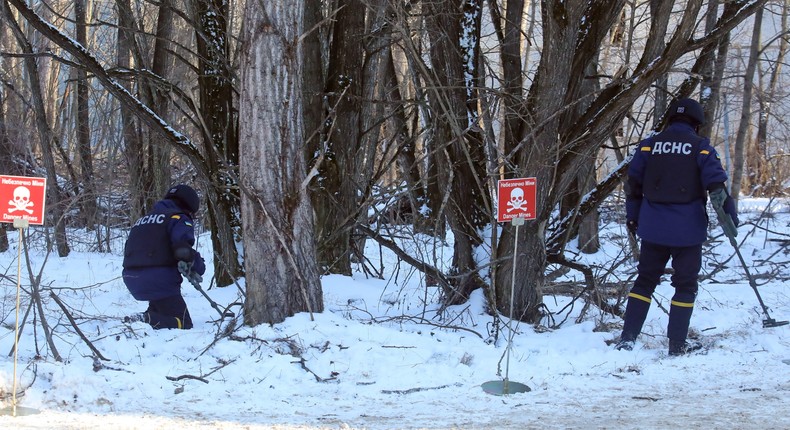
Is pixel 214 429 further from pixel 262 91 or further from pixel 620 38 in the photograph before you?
pixel 620 38

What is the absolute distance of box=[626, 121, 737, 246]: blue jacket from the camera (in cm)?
613

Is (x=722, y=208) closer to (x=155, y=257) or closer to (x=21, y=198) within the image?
(x=155, y=257)

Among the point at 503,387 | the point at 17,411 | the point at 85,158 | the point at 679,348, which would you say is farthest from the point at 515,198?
the point at 85,158

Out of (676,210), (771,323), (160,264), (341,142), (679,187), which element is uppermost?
(341,142)

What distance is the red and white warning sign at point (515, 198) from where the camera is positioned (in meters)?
5.97

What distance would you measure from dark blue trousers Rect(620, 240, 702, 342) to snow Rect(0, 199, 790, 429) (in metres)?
0.23

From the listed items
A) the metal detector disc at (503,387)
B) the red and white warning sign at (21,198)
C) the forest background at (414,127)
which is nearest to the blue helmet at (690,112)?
the forest background at (414,127)

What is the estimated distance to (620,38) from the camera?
1451 cm

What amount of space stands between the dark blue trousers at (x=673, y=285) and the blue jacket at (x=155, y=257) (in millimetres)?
3734

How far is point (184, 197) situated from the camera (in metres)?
7.48

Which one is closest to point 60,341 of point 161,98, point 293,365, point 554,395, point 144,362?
point 144,362

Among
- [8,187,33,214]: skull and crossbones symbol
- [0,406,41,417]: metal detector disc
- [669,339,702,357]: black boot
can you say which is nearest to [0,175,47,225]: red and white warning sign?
[8,187,33,214]: skull and crossbones symbol

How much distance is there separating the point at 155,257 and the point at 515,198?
329 cm

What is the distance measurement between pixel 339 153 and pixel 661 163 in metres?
4.05
